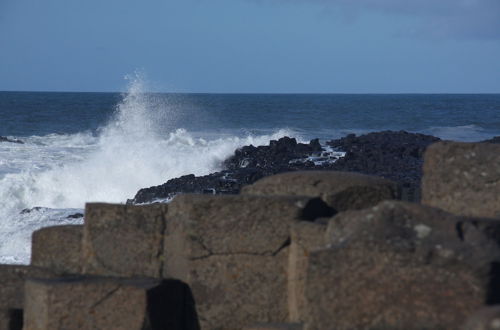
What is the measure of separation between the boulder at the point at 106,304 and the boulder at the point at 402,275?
905mm

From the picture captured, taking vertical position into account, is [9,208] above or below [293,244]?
below

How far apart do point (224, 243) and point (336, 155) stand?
566 inches

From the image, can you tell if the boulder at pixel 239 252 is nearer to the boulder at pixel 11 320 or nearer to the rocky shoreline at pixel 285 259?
the rocky shoreline at pixel 285 259

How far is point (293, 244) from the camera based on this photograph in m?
3.83

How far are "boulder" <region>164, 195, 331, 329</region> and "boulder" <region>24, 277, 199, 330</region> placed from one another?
0.53ft

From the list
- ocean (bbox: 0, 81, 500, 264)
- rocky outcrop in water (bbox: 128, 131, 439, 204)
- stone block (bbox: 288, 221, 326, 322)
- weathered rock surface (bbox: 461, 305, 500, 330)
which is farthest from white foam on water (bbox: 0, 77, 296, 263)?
weathered rock surface (bbox: 461, 305, 500, 330)

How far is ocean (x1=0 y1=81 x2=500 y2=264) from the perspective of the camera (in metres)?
16.9

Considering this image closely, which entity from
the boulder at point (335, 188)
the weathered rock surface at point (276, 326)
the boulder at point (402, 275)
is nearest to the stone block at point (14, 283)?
the boulder at point (335, 188)

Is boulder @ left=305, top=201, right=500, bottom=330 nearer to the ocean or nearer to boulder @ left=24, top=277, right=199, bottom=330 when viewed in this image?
boulder @ left=24, top=277, right=199, bottom=330

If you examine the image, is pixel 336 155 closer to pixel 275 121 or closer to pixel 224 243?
pixel 224 243

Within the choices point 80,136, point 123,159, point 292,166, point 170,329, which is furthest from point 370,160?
point 80,136

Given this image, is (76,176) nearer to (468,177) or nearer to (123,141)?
(123,141)

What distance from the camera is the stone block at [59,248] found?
4.57m

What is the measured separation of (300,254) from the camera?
378 centimetres
